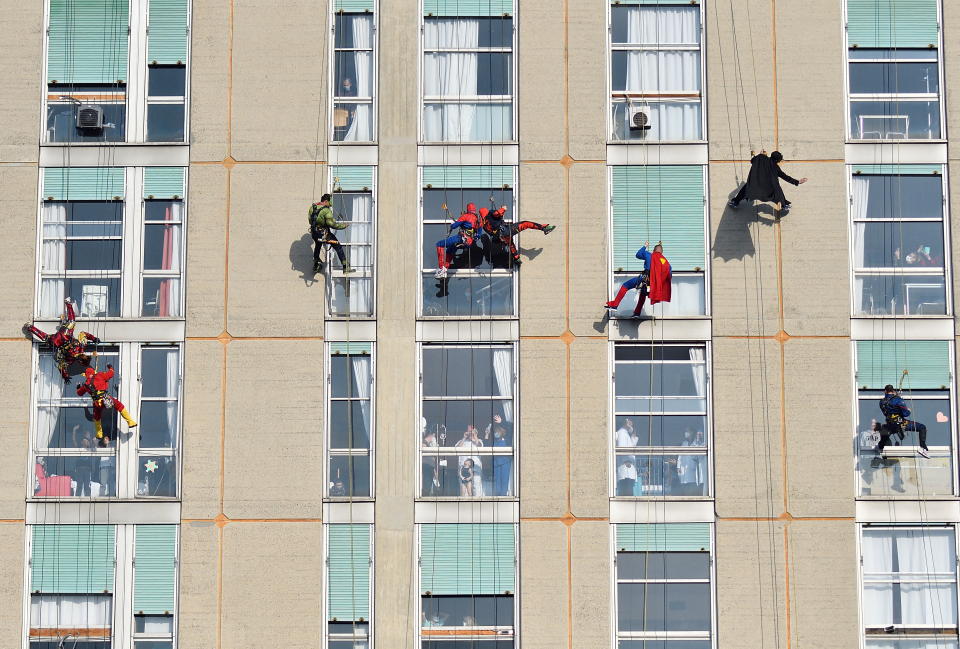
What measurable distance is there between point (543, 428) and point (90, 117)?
35.9 ft

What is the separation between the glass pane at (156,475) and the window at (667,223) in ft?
30.9

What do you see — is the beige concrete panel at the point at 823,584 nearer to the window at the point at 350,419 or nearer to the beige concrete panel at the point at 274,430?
the window at the point at 350,419

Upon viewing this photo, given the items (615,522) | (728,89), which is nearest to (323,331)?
(615,522)

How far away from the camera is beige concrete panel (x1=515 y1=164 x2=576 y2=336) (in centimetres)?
2478

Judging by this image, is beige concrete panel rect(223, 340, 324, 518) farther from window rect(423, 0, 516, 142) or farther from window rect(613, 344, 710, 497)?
window rect(613, 344, 710, 497)

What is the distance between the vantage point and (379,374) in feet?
81.0

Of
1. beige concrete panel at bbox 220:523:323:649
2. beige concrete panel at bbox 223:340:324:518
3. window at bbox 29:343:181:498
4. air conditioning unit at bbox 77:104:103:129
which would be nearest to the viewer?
beige concrete panel at bbox 220:523:323:649

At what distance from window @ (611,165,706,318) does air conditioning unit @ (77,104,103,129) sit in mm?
10335

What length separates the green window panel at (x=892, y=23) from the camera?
25.5 meters

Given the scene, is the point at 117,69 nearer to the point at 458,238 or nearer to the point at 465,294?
the point at 458,238

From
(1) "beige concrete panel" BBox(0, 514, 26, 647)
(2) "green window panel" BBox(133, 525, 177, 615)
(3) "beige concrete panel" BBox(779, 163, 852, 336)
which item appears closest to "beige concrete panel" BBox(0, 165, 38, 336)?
(1) "beige concrete panel" BBox(0, 514, 26, 647)

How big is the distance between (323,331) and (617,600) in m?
7.71

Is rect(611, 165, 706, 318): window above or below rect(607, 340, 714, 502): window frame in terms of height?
above

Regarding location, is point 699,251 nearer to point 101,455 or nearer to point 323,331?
point 323,331
